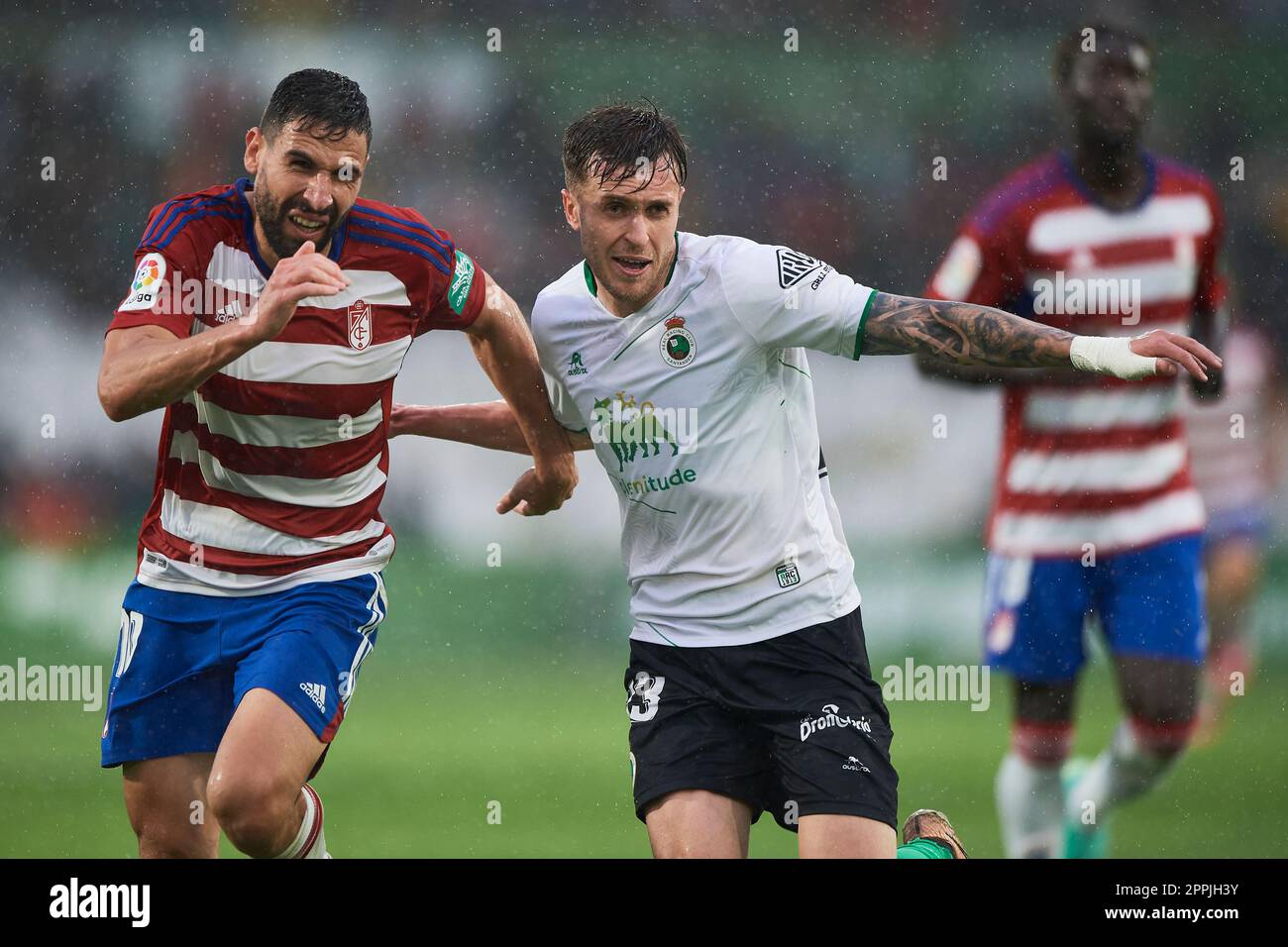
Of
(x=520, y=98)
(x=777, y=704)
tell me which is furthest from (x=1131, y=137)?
(x=520, y=98)

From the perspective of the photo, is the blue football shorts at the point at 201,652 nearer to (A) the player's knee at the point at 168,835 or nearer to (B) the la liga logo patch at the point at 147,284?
(A) the player's knee at the point at 168,835

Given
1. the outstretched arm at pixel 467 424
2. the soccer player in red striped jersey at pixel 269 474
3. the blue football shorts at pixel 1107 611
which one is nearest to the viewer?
the soccer player in red striped jersey at pixel 269 474

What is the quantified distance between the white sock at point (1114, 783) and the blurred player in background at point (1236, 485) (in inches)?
61.4

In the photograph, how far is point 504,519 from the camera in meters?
7.80

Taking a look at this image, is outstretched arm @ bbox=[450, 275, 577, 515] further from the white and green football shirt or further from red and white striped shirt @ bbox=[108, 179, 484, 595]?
the white and green football shirt

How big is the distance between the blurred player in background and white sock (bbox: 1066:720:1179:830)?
1559 millimetres

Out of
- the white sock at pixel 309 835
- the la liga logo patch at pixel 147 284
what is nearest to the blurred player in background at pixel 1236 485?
the white sock at pixel 309 835

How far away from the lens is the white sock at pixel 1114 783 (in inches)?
183

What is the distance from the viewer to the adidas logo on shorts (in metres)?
3.34

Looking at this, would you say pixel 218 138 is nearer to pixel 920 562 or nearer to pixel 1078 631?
pixel 920 562

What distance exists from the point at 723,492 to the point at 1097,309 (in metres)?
2.31

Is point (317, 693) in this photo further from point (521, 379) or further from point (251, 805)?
point (521, 379)

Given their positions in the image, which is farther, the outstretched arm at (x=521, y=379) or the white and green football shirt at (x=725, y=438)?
the outstretched arm at (x=521, y=379)

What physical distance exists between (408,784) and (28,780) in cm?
151
